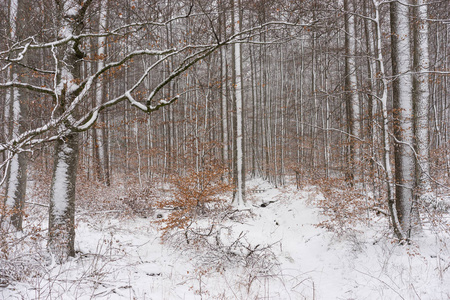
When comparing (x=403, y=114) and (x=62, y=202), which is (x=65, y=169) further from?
(x=403, y=114)

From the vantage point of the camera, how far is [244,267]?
5168mm

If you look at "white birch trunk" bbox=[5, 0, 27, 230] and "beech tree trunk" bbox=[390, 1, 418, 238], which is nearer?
"beech tree trunk" bbox=[390, 1, 418, 238]

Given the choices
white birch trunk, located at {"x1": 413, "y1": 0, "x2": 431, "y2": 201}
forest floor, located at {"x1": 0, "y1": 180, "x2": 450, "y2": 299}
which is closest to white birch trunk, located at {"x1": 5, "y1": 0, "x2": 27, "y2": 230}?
forest floor, located at {"x1": 0, "y1": 180, "x2": 450, "y2": 299}

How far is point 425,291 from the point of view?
3727 mm

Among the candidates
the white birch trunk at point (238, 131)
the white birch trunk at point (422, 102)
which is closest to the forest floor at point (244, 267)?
the white birch trunk at point (422, 102)

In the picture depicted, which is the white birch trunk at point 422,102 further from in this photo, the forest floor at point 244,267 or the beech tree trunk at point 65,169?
the beech tree trunk at point 65,169

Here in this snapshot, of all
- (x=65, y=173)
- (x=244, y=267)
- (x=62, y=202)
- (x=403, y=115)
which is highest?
(x=403, y=115)

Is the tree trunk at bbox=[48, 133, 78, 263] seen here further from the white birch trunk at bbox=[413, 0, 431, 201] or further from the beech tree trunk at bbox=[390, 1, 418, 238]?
the white birch trunk at bbox=[413, 0, 431, 201]

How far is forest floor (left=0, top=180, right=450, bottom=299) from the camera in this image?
3.74 metres

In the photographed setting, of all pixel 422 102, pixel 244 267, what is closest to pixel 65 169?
pixel 244 267

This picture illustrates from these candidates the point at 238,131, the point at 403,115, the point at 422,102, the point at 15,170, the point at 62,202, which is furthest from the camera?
the point at 238,131

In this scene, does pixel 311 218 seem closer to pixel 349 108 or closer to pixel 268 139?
pixel 349 108

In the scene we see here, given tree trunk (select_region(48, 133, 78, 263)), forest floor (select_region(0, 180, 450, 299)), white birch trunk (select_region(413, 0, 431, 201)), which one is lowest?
forest floor (select_region(0, 180, 450, 299))

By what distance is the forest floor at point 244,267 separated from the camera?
12.3ft
